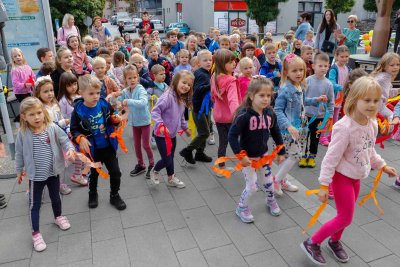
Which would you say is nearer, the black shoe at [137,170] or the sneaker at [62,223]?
the sneaker at [62,223]

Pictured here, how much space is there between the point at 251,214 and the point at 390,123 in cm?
216

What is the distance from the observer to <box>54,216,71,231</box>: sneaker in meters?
3.68

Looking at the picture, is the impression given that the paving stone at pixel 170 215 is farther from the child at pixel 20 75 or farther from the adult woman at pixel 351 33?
the adult woman at pixel 351 33

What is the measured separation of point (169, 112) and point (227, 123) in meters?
0.87

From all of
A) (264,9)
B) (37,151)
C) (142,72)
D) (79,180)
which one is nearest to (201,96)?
(142,72)

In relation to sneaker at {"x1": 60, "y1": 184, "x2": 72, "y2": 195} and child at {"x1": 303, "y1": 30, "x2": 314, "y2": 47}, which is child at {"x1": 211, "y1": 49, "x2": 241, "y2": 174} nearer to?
sneaker at {"x1": 60, "y1": 184, "x2": 72, "y2": 195}

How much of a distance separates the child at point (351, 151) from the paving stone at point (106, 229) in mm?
2180

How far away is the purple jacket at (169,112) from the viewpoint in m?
4.16

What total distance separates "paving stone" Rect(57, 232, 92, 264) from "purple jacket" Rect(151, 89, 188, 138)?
1.50m

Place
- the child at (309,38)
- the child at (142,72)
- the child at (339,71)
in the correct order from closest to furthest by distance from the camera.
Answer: the child at (339,71) → the child at (142,72) → the child at (309,38)

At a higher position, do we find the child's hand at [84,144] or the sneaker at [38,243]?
the child's hand at [84,144]

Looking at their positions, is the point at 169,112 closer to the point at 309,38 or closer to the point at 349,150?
the point at 349,150

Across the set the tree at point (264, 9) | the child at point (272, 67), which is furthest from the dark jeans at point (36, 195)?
the tree at point (264, 9)

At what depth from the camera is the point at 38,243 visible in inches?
133
